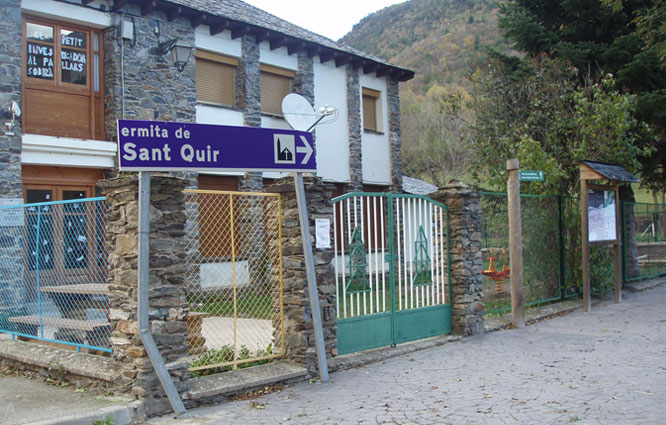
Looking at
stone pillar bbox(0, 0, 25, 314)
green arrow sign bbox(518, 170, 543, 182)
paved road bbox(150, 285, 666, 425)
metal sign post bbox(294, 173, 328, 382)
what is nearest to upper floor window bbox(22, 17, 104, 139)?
stone pillar bbox(0, 0, 25, 314)

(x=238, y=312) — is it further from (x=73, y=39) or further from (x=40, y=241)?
(x=73, y=39)

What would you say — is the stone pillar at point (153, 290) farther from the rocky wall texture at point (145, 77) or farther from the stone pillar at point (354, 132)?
the stone pillar at point (354, 132)

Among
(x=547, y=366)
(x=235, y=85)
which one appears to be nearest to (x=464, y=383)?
(x=547, y=366)

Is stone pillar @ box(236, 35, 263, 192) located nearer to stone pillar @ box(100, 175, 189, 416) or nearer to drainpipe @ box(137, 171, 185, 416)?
stone pillar @ box(100, 175, 189, 416)

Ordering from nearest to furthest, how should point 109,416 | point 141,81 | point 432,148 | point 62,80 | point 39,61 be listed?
point 109,416 < point 39,61 < point 62,80 < point 141,81 < point 432,148

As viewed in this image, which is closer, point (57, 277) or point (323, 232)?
point (323, 232)

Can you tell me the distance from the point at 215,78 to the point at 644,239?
1287 centimetres

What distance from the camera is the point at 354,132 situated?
60.4ft

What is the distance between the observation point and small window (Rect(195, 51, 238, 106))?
14.9 m

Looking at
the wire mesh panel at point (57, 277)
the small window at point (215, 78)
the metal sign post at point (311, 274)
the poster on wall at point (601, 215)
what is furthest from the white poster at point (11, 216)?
the poster on wall at point (601, 215)

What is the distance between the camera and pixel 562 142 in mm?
14516

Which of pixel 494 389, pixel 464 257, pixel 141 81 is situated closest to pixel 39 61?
pixel 141 81

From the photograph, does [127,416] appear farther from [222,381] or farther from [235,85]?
[235,85]

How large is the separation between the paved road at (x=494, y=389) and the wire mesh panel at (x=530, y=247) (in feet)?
8.51
